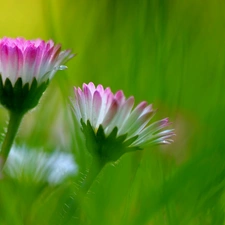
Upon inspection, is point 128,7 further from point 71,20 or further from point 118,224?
point 118,224

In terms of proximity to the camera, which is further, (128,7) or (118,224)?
(128,7)

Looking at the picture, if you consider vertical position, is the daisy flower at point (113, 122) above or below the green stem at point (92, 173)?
above

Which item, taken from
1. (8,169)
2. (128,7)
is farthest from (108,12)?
(8,169)

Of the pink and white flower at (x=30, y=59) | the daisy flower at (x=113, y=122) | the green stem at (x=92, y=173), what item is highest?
Result: the pink and white flower at (x=30, y=59)

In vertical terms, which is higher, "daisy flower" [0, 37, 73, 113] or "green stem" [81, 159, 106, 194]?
"daisy flower" [0, 37, 73, 113]
